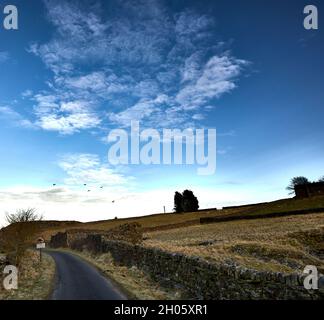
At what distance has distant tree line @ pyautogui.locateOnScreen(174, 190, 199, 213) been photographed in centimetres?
13738

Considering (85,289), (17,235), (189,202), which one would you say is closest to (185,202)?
(189,202)

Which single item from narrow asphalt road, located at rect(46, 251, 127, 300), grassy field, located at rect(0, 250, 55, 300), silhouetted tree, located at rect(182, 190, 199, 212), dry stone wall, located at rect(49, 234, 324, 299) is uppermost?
silhouetted tree, located at rect(182, 190, 199, 212)

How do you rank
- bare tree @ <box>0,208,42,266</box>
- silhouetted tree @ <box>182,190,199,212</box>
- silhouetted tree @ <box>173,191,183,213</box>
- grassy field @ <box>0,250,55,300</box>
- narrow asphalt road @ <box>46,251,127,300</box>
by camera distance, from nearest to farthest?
narrow asphalt road @ <box>46,251,127,300</box> → grassy field @ <box>0,250,55,300</box> → bare tree @ <box>0,208,42,266</box> → silhouetted tree @ <box>182,190,199,212</box> → silhouetted tree @ <box>173,191,183,213</box>

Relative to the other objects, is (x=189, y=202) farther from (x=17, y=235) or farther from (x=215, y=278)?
(x=215, y=278)

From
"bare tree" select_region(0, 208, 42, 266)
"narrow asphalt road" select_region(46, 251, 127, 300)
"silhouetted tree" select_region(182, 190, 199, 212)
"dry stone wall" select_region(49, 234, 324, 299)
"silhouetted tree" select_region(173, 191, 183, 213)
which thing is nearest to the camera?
"dry stone wall" select_region(49, 234, 324, 299)

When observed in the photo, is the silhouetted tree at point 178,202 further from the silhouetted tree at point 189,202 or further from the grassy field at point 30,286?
the grassy field at point 30,286

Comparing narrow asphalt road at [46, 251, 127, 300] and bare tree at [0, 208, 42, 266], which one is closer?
narrow asphalt road at [46, 251, 127, 300]

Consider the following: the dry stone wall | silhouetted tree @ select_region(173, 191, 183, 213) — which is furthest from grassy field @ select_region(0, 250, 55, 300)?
silhouetted tree @ select_region(173, 191, 183, 213)

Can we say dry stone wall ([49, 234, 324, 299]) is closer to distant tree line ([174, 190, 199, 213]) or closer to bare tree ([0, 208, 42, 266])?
bare tree ([0, 208, 42, 266])

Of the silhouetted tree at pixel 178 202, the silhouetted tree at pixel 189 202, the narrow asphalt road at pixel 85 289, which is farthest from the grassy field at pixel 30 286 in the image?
the silhouetted tree at pixel 178 202

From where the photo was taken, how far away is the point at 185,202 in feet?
452
